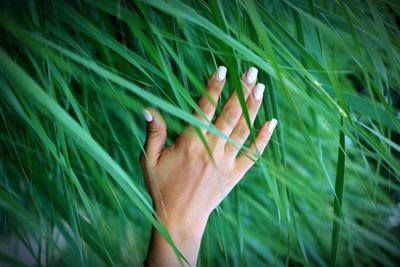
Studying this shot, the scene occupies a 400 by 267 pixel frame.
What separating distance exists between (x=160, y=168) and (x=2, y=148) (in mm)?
198

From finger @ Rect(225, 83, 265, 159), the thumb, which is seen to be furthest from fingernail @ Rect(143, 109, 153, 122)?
finger @ Rect(225, 83, 265, 159)

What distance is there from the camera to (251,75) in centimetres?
49

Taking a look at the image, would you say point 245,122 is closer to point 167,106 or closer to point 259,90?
point 259,90

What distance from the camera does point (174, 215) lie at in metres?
0.55

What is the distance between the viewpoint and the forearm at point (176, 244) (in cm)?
52

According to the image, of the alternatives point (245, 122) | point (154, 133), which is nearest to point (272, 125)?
point (245, 122)

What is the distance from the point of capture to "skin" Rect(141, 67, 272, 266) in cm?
53

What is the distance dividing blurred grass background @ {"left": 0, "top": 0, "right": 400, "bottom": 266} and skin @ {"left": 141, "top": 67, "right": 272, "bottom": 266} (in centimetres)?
3

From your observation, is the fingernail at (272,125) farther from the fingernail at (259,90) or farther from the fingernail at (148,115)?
the fingernail at (148,115)

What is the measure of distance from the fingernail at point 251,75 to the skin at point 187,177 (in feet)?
0.14

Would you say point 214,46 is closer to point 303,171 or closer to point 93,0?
point 93,0

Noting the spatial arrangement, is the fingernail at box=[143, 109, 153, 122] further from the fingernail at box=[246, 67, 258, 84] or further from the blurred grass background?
the fingernail at box=[246, 67, 258, 84]

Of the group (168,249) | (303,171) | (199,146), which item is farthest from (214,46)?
(303,171)

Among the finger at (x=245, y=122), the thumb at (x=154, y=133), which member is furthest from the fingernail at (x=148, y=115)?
the finger at (x=245, y=122)
